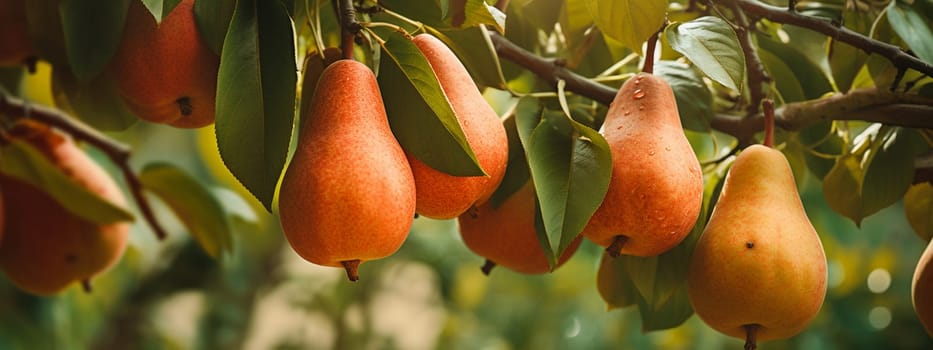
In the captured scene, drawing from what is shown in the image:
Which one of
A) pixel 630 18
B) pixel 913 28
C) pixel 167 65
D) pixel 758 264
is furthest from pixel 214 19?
pixel 913 28

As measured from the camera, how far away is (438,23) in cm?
61

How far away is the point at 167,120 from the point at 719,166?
41cm

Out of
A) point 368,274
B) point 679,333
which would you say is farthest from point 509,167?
point 368,274

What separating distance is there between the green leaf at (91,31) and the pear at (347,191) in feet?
0.52

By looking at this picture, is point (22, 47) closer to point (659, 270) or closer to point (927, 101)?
point (659, 270)

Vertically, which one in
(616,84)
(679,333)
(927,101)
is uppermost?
(927,101)

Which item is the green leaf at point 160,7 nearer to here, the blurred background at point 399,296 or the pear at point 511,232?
the pear at point 511,232

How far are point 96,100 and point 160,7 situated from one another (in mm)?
231

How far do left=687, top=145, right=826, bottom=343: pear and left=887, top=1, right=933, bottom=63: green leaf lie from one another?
123 mm

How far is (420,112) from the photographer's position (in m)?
0.54

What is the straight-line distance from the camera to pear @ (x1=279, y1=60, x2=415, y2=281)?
495mm

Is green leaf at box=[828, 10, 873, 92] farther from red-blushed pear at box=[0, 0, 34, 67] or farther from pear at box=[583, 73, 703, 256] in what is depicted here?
red-blushed pear at box=[0, 0, 34, 67]

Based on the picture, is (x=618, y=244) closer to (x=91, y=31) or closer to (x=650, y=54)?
(x=650, y=54)

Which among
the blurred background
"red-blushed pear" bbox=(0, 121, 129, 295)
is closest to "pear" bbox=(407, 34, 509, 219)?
"red-blushed pear" bbox=(0, 121, 129, 295)
